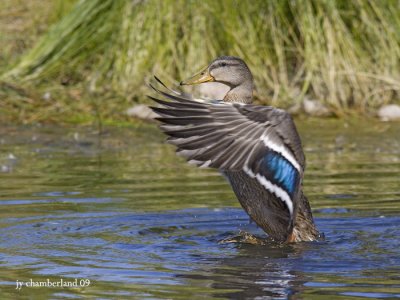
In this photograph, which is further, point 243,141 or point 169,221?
point 169,221

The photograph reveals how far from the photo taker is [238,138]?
6051 millimetres

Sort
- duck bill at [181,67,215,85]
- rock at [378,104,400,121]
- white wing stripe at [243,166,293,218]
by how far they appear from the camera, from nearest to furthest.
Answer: white wing stripe at [243,166,293,218] < duck bill at [181,67,215,85] < rock at [378,104,400,121]

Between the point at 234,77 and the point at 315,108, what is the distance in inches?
180

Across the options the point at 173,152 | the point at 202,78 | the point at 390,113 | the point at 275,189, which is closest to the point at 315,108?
the point at 390,113

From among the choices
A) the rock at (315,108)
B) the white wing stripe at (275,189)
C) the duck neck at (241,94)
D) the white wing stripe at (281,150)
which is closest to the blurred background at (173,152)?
the rock at (315,108)

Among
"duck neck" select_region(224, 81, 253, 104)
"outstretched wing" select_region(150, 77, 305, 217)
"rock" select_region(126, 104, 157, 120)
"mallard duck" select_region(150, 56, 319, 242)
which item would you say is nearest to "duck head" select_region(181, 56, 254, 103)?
"duck neck" select_region(224, 81, 253, 104)

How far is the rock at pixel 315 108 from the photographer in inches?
460

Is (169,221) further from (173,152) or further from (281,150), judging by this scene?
(173,152)

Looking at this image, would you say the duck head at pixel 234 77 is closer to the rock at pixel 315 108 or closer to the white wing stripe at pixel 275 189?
the white wing stripe at pixel 275 189

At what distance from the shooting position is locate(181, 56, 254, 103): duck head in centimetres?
722

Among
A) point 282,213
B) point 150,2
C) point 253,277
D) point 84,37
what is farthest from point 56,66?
point 253,277

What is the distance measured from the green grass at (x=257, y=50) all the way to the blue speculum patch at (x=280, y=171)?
17.7 feet

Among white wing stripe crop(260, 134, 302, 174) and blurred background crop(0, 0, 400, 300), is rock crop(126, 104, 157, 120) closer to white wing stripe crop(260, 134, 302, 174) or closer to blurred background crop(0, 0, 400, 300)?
blurred background crop(0, 0, 400, 300)

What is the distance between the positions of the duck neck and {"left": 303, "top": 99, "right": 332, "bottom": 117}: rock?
447 centimetres
